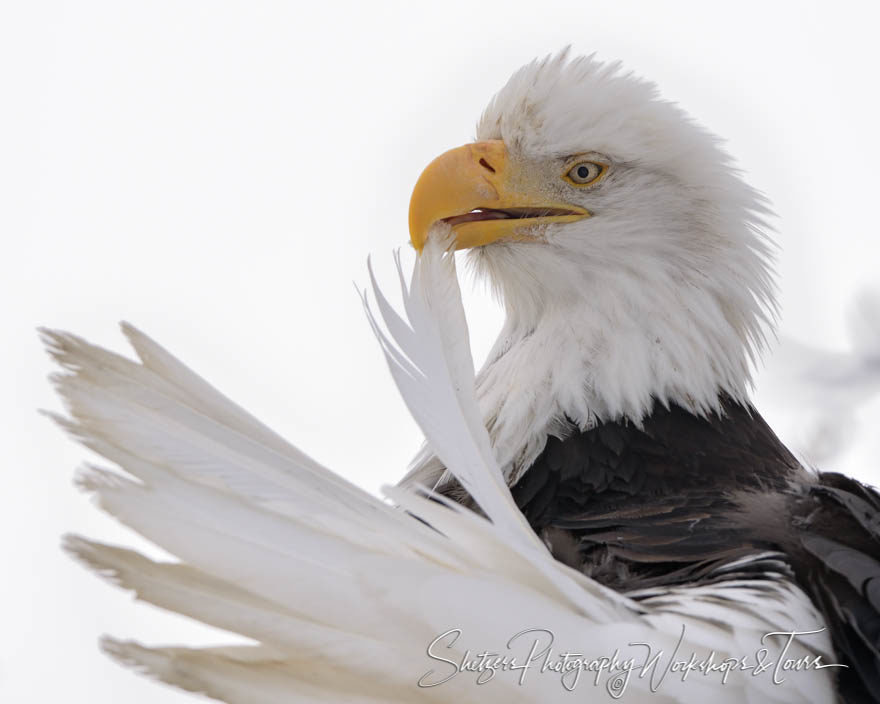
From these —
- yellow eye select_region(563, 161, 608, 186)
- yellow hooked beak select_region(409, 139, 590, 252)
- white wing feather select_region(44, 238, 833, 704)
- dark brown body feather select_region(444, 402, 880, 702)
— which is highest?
yellow eye select_region(563, 161, 608, 186)

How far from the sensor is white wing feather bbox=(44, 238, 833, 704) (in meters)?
1.91

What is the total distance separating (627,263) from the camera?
12.5ft

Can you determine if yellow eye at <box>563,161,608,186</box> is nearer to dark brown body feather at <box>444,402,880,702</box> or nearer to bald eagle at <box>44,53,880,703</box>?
bald eagle at <box>44,53,880,703</box>

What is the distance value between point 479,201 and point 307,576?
2.12m

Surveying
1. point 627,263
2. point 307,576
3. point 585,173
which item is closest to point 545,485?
point 627,263

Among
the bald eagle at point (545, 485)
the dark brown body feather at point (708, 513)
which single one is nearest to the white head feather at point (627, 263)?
the bald eagle at point (545, 485)

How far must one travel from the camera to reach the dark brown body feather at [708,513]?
99.6 inches

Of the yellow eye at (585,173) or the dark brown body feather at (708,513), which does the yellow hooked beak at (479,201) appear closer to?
the yellow eye at (585,173)

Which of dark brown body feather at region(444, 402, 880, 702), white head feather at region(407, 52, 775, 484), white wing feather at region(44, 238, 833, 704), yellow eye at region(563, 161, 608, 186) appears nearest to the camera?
white wing feather at region(44, 238, 833, 704)

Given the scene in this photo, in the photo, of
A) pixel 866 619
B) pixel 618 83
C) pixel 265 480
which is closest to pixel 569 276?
pixel 618 83

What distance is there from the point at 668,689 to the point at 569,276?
1977 millimetres

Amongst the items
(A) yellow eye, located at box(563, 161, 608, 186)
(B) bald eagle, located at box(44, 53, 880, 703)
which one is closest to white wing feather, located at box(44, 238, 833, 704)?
(B) bald eagle, located at box(44, 53, 880, 703)

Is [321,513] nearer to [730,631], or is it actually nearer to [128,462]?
[128,462]

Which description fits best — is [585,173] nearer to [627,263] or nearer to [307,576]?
[627,263]
